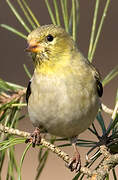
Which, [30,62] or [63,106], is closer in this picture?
[63,106]

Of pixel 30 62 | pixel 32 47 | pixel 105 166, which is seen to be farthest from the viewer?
pixel 30 62

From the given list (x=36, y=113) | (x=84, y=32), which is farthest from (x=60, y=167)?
(x=36, y=113)

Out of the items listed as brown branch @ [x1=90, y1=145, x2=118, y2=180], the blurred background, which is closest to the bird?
brown branch @ [x1=90, y1=145, x2=118, y2=180]

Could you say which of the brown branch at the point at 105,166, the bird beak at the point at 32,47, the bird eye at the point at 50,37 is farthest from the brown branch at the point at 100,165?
the bird eye at the point at 50,37

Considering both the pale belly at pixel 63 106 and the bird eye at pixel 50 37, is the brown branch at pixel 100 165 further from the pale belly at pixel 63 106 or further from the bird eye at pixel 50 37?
the bird eye at pixel 50 37

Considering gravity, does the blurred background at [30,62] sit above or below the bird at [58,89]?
above

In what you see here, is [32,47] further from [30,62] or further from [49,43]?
[30,62]

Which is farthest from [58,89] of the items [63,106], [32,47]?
[32,47]

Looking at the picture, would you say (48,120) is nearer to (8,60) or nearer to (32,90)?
(32,90)
